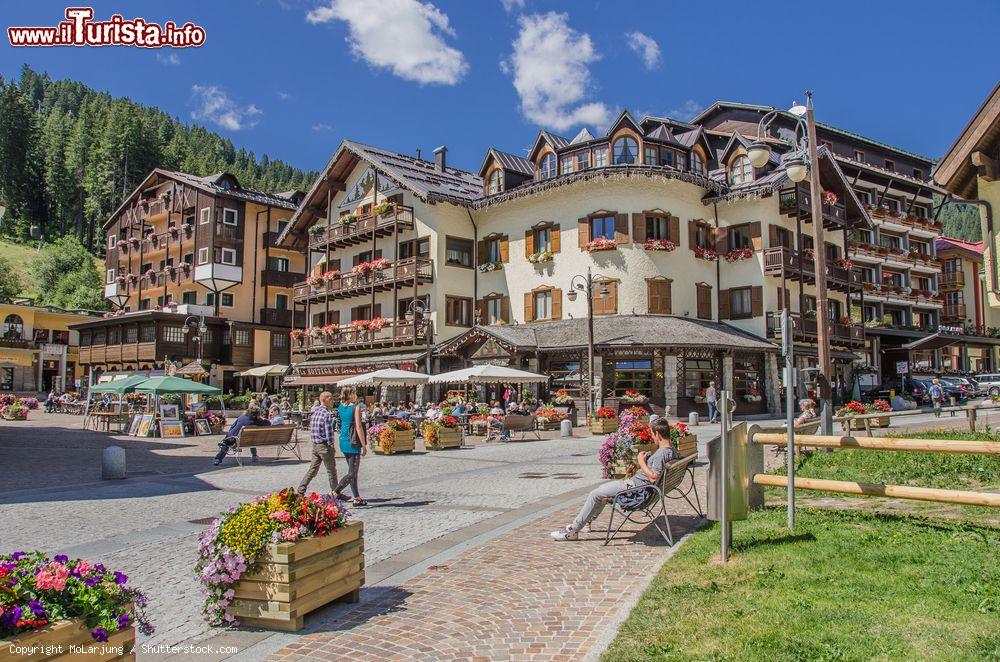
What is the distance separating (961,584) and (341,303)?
41508 mm

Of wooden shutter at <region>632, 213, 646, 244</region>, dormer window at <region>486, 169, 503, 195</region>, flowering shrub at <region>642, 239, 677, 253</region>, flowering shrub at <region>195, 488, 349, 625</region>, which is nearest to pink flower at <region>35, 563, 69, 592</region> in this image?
Result: flowering shrub at <region>195, 488, 349, 625</region>

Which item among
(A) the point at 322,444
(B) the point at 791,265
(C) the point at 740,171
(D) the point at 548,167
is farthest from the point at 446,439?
(C) the point at 740,171

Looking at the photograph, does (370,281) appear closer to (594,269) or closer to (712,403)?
(594,269)

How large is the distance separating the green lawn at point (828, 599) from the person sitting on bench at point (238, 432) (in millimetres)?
12854

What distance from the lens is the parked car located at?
40.4 metres

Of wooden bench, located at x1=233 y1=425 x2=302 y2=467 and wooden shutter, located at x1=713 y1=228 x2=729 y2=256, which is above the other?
wooden shutter, located at x1=713 y1=228 x2=729 y2=256

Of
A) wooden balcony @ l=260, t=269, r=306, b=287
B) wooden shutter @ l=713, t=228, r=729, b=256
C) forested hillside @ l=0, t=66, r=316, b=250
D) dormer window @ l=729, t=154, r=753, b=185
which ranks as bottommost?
wooden shutter @ l=713, t=228, r=729, b=256

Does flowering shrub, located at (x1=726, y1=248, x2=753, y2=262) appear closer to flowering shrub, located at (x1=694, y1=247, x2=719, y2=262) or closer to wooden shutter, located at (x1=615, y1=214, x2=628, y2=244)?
flowering shrub, located at (x1=694, y1=247, x2=719, y2=262)

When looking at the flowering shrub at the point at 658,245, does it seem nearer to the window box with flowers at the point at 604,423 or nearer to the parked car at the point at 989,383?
the window box with flowers at the point at 604,423

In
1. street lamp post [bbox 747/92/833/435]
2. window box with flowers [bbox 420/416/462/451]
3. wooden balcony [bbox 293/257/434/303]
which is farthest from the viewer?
wooden balcony [bbox 293/257/434/303]

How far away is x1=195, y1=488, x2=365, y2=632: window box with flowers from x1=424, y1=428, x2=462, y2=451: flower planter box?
15.0 m

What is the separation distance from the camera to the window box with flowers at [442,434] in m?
20.8

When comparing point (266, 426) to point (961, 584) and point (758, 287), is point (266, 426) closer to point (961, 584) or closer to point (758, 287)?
point (961, 584)

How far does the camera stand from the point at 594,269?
35250 mm
